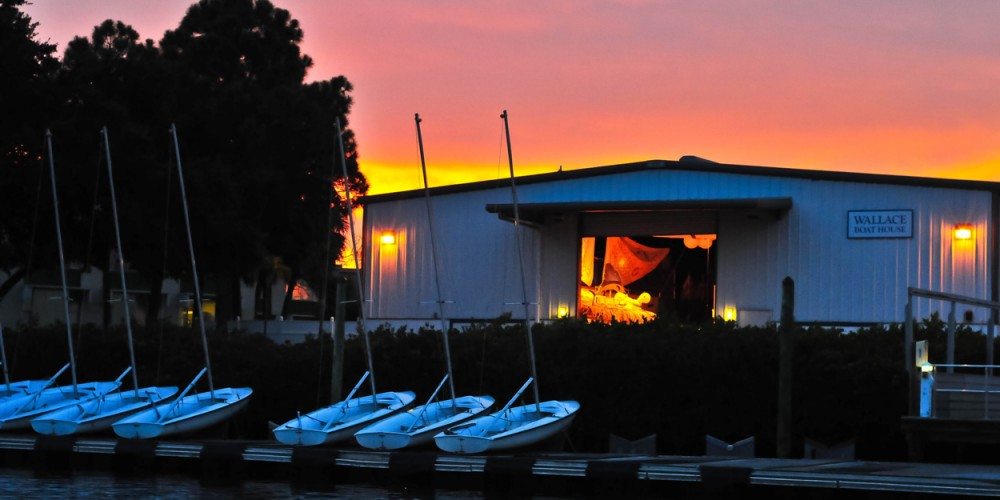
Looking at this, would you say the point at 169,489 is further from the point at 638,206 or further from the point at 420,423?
the point at 638,206

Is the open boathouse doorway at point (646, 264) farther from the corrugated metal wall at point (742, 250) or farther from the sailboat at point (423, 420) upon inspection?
the sailboat at point (423, 420)

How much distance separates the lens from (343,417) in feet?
97.9

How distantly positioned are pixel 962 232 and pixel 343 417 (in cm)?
1581

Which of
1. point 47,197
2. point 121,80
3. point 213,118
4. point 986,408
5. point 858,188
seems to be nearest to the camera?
point 986,408

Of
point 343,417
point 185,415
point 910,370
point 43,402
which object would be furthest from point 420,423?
point 43,402

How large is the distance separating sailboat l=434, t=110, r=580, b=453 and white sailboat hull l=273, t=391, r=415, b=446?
2.20m

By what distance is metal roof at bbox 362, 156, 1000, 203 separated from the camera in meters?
35.3

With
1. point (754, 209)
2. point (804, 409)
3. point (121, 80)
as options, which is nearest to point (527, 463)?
point (804, 409)

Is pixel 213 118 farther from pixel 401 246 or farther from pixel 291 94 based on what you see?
pixel 401 246

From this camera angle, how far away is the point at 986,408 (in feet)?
79.5

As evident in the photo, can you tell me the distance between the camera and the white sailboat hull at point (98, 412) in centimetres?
3044

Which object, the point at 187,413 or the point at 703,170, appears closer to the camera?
the point at 187,413

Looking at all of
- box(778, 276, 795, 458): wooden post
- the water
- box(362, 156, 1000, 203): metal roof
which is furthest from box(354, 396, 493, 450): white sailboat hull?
box(362, 156, 1000, 203): metal roof

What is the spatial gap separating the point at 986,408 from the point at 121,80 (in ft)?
110
